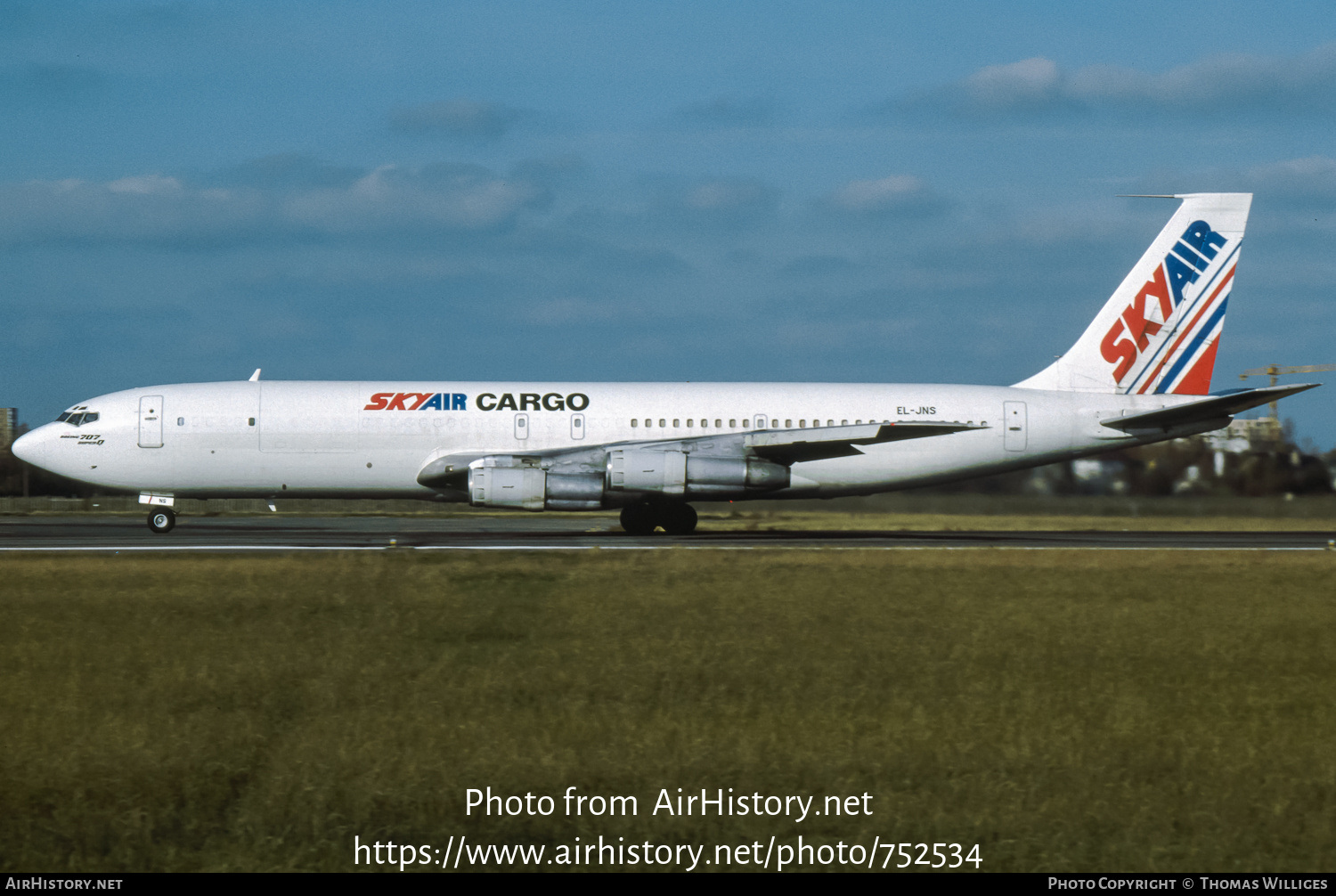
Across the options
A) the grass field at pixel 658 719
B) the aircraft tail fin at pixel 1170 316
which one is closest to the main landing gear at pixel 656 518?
the aircraft tail fin at pixel 1170 316

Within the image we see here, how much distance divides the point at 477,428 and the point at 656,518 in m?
5.36

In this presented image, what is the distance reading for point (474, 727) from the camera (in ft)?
31.0

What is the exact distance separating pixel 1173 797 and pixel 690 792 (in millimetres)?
3003

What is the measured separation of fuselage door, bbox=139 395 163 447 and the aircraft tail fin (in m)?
23.7

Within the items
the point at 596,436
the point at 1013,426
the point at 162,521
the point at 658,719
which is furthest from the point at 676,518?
the point at 658,719

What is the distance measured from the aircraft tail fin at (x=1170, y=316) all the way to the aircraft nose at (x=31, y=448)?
26911 mm

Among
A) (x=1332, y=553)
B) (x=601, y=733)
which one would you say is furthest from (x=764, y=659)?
(x=1332, y=553)

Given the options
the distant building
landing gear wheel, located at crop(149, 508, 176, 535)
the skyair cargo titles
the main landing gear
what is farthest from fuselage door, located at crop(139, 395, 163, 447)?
the distant building

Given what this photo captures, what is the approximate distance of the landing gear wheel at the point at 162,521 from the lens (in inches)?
1259

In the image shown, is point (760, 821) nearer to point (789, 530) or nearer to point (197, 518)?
point (789, 530)

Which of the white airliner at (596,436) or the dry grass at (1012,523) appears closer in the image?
the white airliner at (596,436)

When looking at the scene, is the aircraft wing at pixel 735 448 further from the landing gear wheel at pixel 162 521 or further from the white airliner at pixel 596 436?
the landing gear wheel at pixel 162 521

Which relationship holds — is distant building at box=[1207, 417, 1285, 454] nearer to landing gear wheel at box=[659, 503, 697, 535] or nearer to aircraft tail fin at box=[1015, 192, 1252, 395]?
aircraft tail fin at box=[1015, 192, 1252, 395]

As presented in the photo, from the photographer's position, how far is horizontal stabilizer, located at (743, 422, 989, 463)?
32250 mm
